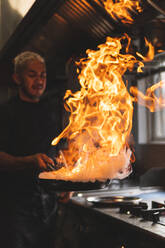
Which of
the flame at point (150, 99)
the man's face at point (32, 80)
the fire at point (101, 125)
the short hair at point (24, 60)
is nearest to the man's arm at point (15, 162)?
the fire at point (101, 125)

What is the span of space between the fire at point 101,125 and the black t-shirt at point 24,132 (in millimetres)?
158

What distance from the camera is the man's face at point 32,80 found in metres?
2.46

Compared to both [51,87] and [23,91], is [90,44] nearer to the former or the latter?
[23,91]

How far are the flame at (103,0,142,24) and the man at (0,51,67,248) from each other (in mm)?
700

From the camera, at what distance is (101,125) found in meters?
2.74

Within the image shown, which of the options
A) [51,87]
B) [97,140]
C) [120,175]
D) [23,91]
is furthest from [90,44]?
[51,87]

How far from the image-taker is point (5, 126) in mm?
2342

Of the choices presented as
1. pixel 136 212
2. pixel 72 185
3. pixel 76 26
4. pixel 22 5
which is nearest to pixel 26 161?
pixel 72 185

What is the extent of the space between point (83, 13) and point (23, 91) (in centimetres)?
76

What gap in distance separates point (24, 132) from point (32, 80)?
0.42 m

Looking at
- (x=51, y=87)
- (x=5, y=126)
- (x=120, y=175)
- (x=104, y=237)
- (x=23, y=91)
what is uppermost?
(x=51, y=87)

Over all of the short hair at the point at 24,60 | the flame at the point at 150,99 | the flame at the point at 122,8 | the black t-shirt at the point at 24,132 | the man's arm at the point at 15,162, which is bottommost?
the man's arm at the point at 15,162

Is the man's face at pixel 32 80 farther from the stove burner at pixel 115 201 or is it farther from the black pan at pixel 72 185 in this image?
the black pan at pixel 72 185

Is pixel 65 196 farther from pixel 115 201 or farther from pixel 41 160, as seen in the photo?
pixel 41 160
